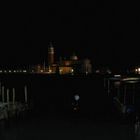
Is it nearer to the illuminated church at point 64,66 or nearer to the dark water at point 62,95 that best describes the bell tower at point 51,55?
the illuminated church at point 64,66

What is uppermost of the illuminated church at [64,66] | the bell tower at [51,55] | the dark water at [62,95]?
the bell tower at [51,55]

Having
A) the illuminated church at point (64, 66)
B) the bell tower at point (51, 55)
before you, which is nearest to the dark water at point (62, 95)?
the illuminated church at point (64, 66)

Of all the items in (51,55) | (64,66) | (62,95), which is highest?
(51,55)

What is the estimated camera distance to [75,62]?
131125mm

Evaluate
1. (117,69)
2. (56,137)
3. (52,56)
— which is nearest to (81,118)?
(56,137)

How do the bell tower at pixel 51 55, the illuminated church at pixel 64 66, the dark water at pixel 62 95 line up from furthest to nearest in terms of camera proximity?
1. the bell tower at pixel 51 55
2. the illuminated church at pixel 64 66
3. the dark water at pixel 62 95

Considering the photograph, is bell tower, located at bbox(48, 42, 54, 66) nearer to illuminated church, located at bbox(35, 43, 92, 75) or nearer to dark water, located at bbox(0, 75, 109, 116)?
illuminated church, located at bbox(35, 43, 92, 75)

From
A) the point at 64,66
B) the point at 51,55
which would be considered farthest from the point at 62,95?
the point at 51,55

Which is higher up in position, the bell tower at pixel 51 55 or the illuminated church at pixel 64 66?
the bell tower at pixel 51 55

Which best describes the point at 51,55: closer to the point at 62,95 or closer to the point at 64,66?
the point at 64,66

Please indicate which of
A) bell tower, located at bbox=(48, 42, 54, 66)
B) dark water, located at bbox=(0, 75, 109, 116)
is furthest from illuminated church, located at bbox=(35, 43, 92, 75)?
dark water, located at bbox=(0, 75, 109, 116)

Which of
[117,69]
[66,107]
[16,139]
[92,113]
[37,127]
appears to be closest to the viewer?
[16,139]

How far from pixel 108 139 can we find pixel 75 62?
4228 inches

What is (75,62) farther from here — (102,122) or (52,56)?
(102,122)
